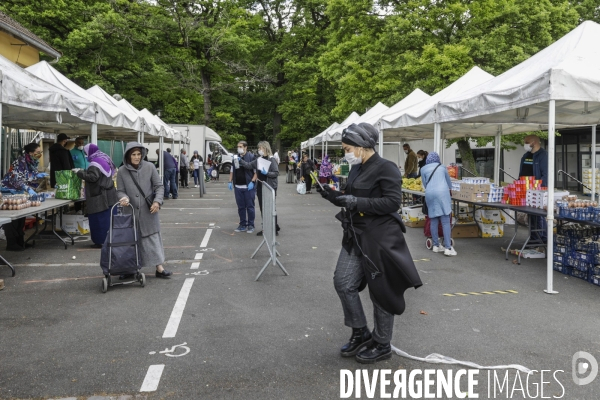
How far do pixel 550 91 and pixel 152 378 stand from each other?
5809 millimetres

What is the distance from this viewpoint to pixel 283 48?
152ft

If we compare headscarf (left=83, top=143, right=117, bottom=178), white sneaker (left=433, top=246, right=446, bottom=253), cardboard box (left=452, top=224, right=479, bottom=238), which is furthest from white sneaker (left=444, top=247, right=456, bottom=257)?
headscarf (left=83, top=143, right=117, bottom=178)

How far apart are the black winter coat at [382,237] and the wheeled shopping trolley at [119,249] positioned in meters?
3.44

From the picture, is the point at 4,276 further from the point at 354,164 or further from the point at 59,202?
the point at 354,164

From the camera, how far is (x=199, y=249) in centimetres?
974

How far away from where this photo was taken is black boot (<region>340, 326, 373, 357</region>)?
179 inches

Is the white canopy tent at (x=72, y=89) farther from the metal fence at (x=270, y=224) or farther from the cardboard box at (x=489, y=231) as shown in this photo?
the cardboard box at (x=489, y=231)

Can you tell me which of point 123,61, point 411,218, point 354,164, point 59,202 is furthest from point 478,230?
point 123,61

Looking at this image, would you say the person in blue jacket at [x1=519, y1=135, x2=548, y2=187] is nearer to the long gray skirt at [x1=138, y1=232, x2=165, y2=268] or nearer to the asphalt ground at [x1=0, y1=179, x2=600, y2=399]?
the asphalt ground at [x1=0, y1=179, x2=600, y2=399]

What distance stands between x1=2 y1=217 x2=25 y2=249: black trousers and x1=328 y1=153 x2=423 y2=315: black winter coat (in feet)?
23.6

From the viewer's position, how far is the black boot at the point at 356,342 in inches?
179

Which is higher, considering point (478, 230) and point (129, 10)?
point (129, 10)

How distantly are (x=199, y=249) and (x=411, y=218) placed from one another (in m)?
5.46

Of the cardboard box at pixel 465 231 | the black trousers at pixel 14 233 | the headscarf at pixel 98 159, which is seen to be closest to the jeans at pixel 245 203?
the headscarf at pixel 98 159
